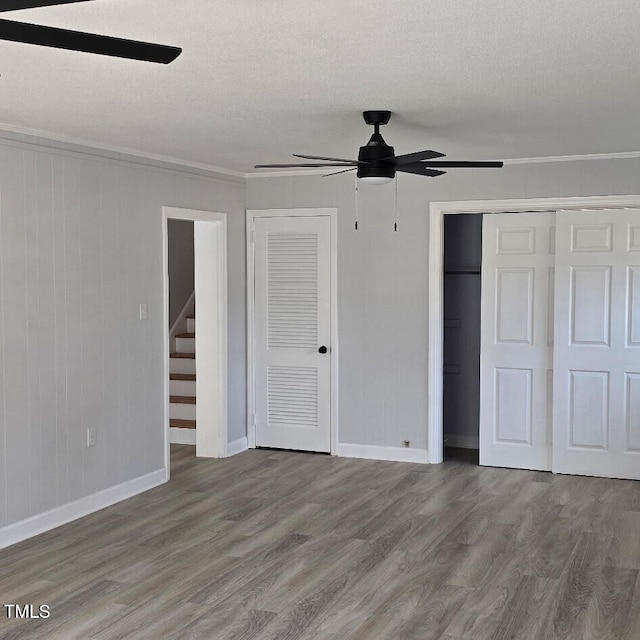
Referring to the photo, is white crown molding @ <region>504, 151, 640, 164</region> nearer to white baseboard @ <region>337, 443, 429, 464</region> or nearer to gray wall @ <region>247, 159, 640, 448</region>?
gray wall @ <region>247, 159, 640, 448</region>

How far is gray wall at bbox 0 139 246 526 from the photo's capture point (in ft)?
15.8

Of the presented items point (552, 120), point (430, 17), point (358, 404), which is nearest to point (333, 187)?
point (358, 404)

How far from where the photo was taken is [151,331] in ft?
19.8

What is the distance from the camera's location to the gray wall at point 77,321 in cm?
482

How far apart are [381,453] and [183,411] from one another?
6.33ft

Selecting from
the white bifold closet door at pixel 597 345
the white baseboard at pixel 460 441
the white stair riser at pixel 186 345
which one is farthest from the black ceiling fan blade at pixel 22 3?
the white stair riser at pixel 186 345

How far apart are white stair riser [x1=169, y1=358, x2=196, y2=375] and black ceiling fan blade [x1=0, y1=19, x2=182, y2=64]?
578cm

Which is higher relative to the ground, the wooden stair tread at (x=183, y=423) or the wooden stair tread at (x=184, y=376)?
the wooden stair tread at (x=184, y=376)

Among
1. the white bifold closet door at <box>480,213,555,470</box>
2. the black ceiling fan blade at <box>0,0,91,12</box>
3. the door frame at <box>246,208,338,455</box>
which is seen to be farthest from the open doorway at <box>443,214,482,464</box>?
the black ceiling fan blade at <box>0,0,91,12</box>

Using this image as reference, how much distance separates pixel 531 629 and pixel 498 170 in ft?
12.5

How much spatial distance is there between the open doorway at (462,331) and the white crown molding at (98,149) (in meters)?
2.11

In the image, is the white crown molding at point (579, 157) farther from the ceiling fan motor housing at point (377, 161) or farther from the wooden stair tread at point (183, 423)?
the wooden stair tread at point (183, 423)

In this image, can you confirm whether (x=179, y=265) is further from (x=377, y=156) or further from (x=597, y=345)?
(x=377, y=156)

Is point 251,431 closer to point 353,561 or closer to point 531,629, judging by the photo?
point 353,561
